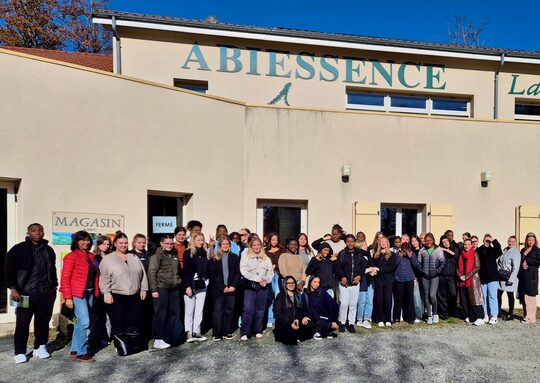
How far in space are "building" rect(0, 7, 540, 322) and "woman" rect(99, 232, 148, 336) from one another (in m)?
1.81

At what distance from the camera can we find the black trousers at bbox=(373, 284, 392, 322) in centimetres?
764

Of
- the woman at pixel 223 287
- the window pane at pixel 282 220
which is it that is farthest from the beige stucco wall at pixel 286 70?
the woman at pixel 223 287

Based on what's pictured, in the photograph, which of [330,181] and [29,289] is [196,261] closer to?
[29,289]

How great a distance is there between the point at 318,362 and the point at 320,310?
119cm

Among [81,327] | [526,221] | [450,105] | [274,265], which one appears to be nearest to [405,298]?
[274,265]

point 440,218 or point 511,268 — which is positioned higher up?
point 440,218

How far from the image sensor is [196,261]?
21.7 ft

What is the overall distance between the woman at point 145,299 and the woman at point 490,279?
6012mm

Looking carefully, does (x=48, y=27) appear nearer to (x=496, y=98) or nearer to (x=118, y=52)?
(x=118, y=52)

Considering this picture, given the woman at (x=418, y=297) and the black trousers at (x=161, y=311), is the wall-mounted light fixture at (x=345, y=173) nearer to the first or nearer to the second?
the woman at (x=418, y=297)

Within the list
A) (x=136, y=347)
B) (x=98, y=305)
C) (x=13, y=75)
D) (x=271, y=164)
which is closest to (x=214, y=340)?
(x=136, y=347)

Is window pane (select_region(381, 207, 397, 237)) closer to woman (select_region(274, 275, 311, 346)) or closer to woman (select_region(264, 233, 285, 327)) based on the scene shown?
woman (select_region(264, 233, 285, 327))

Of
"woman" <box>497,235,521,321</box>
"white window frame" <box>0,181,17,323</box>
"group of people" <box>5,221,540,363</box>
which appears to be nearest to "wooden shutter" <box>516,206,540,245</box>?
"group of people" <box>5,221,540,363</box>

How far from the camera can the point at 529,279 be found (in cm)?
831
